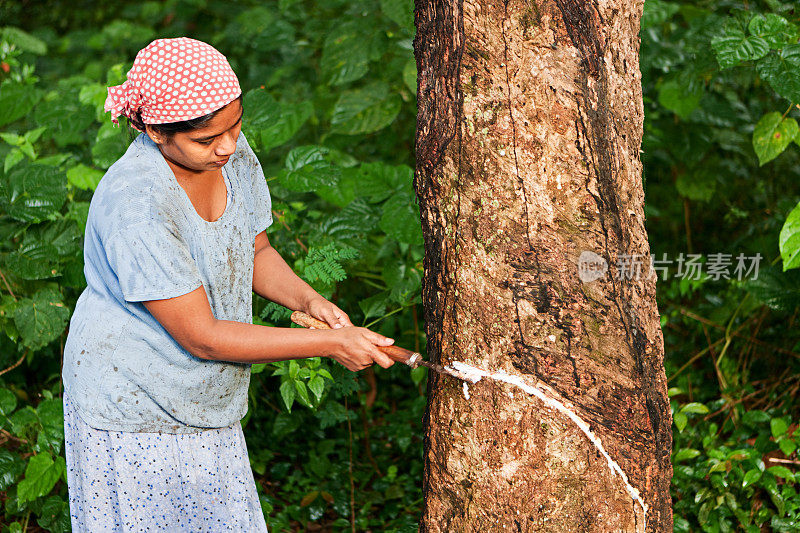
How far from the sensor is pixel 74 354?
5.43ft

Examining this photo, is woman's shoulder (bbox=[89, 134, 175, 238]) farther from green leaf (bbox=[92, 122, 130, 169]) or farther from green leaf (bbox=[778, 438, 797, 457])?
green leaf (bbox=[778, 438, 797, 457])

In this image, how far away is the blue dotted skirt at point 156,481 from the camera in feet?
5.54

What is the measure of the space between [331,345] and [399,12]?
1608 mm

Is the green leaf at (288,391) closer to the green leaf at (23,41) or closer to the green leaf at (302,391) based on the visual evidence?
the green leaf at (302,391)

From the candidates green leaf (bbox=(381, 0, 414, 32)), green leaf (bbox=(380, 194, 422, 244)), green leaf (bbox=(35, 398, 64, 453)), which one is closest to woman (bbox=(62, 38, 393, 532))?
green leaf (bbox=(380, 194, 422, 244))

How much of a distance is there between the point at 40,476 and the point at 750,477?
7.60 ft

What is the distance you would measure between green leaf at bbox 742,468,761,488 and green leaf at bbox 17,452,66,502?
88.0 inches

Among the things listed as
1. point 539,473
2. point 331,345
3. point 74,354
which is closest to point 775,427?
point 539,473

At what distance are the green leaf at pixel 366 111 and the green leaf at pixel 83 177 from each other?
3.08 ft

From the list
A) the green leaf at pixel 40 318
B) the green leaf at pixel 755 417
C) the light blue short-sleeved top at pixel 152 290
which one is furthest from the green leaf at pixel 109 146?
the green leaf at pixel 755 417

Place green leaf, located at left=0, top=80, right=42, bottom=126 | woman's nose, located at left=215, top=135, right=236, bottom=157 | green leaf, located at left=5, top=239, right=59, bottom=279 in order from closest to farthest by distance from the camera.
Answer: woman's nose, located at left=215, top=135, right=236, bottom=157, green leaf, located at left=5, top=239, right=59, bottom=279, green leaf, located at left=0, top=80, right=42, bottom=126

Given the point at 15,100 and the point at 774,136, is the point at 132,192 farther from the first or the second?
the point at 774,136

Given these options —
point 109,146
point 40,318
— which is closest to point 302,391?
point 40,318

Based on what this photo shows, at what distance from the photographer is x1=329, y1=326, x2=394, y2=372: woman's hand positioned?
61.4 inches
